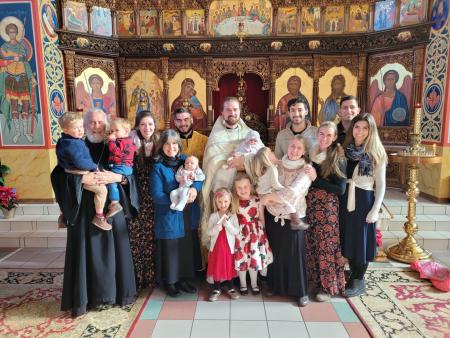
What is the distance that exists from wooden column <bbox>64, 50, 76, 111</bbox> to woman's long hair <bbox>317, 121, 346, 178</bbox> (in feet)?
15.9

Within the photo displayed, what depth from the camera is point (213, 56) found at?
7051 mm

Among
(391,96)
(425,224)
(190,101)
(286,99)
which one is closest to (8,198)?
(190,101)

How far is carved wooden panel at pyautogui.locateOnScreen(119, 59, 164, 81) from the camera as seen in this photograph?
704cm

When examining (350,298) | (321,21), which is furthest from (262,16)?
(350,298)

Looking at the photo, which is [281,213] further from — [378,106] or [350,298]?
[378,106]

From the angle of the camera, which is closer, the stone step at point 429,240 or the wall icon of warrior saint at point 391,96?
the stone step at point 429,240

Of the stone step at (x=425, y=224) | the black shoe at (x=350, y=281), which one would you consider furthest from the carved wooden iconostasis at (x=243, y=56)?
the black shoe at (x=350, y=281)

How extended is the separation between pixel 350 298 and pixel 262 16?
5.71 m

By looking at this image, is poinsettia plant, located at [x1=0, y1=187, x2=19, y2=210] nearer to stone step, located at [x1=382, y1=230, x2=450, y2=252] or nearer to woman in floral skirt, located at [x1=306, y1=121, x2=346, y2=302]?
woman in floral skirt, located at [x1=306, y1=121, x2=346, y2=302]

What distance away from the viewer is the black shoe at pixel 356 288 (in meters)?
3.23

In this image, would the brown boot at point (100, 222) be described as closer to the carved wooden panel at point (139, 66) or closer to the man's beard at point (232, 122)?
the man's beard at point (232, 122)

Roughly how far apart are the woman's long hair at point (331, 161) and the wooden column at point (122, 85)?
5160mm

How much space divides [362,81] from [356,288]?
4839mm

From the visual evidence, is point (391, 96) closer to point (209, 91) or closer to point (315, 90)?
point (315, 90)
